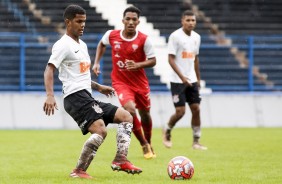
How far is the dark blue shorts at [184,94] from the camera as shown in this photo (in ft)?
47.5

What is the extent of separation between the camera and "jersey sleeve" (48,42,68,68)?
920 cm

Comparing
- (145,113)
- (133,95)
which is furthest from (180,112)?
(133,95)

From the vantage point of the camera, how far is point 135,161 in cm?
1188

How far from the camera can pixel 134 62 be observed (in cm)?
1220

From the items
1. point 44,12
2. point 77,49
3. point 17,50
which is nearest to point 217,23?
point 44,12

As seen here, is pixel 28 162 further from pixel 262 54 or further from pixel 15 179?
pixel 262 54

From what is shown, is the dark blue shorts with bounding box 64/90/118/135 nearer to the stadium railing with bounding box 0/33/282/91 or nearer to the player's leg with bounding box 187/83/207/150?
the player's leg with bounding box 187/83/207/150

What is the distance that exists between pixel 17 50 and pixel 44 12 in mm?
4044

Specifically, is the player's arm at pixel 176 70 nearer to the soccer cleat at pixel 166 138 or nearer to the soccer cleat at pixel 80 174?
the soccer cleat at pixel 166 138

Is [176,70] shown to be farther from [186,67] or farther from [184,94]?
[184,94]

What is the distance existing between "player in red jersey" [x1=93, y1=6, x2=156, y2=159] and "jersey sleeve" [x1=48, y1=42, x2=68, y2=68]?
2.99 metres

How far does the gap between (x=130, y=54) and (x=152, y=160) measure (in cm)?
169

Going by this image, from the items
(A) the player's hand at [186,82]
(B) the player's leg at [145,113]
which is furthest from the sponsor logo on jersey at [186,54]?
(B) the player's leg at [145,113]

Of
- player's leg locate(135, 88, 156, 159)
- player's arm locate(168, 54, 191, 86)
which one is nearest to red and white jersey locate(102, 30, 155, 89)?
player's leg locate(135, 88, 156, 159)
